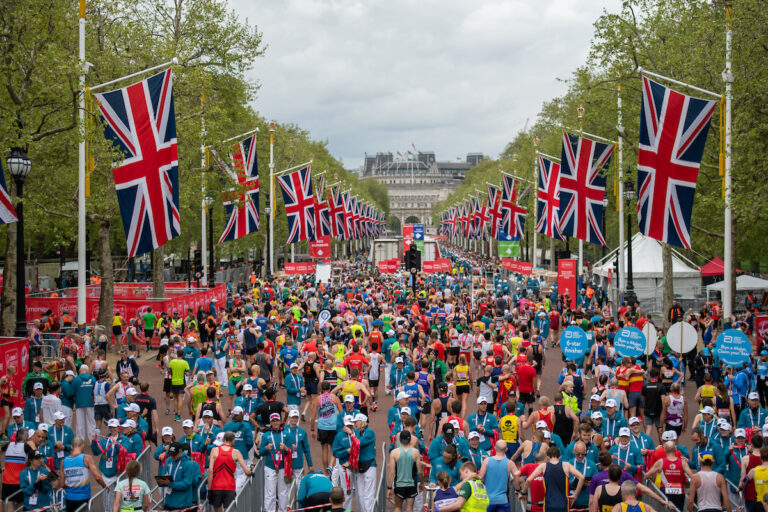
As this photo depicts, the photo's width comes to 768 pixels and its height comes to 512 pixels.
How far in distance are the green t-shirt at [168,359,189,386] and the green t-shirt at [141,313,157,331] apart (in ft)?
29.4

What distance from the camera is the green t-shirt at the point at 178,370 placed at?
630 inches

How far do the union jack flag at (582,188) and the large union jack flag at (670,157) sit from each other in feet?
31.9

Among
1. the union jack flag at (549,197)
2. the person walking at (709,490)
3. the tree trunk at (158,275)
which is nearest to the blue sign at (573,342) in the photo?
the person walking at (709,490)

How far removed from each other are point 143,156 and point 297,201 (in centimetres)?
2198

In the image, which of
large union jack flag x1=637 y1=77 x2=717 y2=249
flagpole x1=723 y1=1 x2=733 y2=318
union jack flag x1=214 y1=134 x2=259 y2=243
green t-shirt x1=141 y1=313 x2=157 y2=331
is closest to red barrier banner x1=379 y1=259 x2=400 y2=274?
union jack flag x1=214 y1=134 x2=259 y2=243

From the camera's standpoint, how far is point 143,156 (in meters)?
18.3

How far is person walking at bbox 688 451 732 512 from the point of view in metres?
9.35

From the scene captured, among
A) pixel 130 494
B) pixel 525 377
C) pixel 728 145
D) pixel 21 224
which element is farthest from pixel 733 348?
pixel 21 224

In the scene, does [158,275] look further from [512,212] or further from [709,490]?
[709,490]

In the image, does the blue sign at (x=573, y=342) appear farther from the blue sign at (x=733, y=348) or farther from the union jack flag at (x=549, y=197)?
the union jack flag at (x=549, y=197)

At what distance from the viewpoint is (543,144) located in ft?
201

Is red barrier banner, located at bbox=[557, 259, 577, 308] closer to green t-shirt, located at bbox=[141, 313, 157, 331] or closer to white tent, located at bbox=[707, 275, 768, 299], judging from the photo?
white tent, located at bbox=[707, 275, 768, 299]

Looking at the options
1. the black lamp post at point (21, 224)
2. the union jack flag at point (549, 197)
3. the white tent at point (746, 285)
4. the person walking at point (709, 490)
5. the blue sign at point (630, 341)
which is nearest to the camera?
the person walking at point (709, 490)

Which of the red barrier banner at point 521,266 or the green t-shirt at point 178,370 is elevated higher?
the red barrier banner at point 521,266
